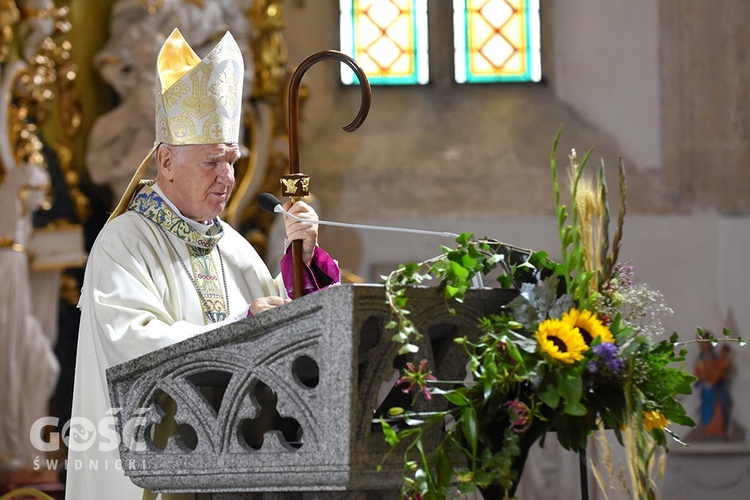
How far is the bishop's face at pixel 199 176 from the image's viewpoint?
3.45m

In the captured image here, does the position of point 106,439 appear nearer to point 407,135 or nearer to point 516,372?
point 516,372

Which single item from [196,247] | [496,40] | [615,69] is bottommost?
[196,247]

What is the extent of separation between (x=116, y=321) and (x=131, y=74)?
498 cm

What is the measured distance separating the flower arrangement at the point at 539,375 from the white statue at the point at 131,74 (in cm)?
526

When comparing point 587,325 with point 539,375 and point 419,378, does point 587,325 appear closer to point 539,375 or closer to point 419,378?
point 539,375

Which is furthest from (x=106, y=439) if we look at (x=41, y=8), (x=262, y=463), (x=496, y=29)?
(x=496, y=29)

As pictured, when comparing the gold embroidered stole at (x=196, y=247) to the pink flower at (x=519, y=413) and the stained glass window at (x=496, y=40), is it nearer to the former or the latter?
the pink flower at (x=519, y=413)

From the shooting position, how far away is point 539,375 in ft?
7.46

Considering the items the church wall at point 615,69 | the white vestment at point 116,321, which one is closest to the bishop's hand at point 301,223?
the white vestment at point 116,321

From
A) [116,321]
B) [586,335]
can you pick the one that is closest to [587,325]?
[586,335]

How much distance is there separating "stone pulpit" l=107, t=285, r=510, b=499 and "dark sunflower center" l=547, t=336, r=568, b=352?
9.9 inches

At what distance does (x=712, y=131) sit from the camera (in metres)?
9.45

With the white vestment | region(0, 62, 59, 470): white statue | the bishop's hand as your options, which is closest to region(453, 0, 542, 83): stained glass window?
region(0, 62, 59, 470): white statue

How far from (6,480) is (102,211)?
181cm
